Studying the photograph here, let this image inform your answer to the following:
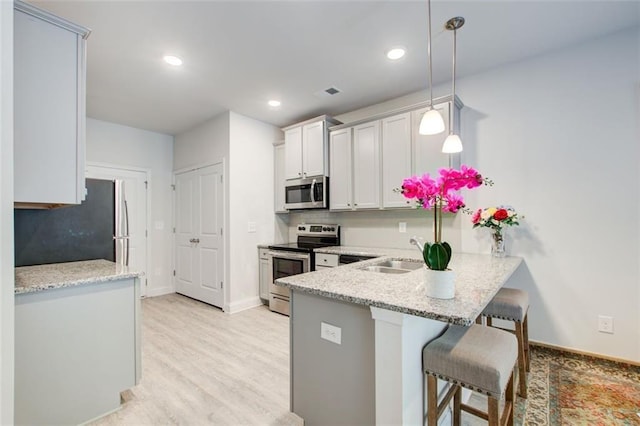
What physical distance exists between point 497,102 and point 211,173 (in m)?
3.71

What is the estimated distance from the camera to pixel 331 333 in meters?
1.52

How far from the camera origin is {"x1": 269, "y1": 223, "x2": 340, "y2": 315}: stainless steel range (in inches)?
145

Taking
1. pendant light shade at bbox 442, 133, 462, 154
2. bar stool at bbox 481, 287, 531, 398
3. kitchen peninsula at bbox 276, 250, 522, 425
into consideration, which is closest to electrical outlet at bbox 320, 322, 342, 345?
kitchen peninsula at bbox 276, 250, 522, 425

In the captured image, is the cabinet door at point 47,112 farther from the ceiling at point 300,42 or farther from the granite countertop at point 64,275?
the ceiling at point 300,42

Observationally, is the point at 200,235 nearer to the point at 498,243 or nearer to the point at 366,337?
the point at 366,337

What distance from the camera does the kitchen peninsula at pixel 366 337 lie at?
4.06 ft

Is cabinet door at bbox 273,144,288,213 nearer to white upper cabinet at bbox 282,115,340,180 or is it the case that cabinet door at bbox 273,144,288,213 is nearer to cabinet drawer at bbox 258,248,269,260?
white upper cabinet at bbox 282,115,340,180

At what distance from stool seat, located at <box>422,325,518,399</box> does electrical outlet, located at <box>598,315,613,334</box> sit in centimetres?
173

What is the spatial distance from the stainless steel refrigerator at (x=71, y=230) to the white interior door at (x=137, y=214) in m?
1.75

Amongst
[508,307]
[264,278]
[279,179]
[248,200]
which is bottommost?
[264,278]

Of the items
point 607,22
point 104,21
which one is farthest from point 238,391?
point 607,22

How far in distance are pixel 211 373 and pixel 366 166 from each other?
8.75 ft

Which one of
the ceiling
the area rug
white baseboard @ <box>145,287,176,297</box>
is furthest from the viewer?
white baseboard @ <box>145,287,176,297</box>

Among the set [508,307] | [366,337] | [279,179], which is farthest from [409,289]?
[279,179]
